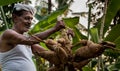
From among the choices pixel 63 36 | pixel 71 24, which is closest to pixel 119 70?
pixel 71 24

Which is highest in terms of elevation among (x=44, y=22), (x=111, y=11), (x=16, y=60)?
(x=44, y=22)

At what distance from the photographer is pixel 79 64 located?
0.99 meters

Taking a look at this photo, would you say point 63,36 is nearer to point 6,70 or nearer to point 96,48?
point 96,48

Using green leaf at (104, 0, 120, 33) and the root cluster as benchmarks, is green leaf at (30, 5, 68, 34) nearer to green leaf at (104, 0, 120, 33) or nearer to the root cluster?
green leaf at (104, 0, 120, 33)

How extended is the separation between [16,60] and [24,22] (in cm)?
19

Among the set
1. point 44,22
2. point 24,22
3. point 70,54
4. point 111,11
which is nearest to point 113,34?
point 111,11

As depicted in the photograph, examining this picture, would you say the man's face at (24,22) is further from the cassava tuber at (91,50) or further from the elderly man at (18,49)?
the cassava tuber at (91,50)

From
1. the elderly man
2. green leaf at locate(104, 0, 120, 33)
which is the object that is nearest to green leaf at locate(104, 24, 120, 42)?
green leaf at locate(104, 0, 120, 33)

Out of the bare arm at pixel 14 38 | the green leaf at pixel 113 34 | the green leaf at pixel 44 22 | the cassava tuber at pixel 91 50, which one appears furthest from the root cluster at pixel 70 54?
the green leaf at pixel 44 22

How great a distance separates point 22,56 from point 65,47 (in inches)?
25.5

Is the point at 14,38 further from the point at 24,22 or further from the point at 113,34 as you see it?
the point at 113,34

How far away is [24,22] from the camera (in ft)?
5.27

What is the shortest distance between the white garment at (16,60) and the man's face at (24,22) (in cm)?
9

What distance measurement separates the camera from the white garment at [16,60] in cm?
155
